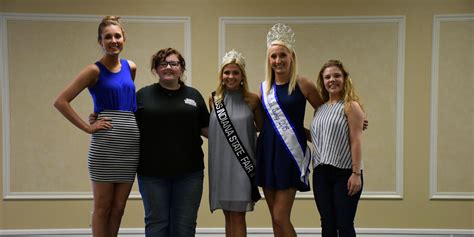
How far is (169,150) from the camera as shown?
182 cm

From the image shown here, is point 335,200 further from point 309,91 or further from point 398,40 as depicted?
point 398,40

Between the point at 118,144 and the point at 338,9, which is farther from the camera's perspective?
the point at 338,9

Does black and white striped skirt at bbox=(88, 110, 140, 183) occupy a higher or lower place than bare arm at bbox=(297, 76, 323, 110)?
lower

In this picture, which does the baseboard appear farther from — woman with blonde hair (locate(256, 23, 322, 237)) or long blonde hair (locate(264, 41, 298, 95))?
long blonde hair (locate(264, 41, 298, 95))

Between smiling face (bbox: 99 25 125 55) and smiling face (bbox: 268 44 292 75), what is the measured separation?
28.7 inches

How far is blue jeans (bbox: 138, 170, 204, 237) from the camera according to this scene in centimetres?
184

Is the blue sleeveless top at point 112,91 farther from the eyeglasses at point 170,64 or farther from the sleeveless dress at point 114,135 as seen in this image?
the eyeglasses at point 170,64

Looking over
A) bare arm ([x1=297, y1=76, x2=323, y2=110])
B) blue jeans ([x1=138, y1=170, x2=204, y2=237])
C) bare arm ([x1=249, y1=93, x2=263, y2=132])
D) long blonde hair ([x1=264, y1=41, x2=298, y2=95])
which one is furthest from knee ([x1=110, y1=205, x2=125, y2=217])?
bare arm ([x1=297, y1=76, x2=323, y2=110])

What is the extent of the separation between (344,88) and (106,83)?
3.62 ft

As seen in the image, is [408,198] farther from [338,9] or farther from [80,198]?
[80,198]

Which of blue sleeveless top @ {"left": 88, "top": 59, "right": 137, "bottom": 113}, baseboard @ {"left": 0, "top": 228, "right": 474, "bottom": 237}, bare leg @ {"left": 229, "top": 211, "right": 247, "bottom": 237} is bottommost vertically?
baseboard @ {"left": 0, "top": 228, "right": 474, "bottom": 237}

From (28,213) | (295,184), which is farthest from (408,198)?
(28,213)

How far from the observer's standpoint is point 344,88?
6.00 feet

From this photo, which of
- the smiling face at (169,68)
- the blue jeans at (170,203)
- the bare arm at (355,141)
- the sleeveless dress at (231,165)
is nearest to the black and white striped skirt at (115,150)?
the blue jeans at (170,203)
